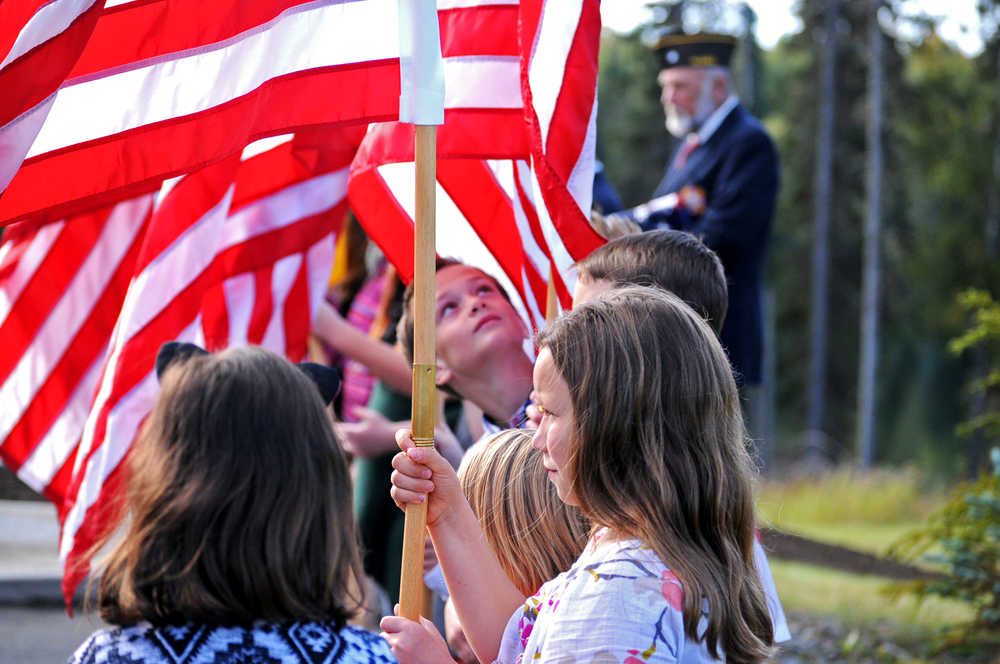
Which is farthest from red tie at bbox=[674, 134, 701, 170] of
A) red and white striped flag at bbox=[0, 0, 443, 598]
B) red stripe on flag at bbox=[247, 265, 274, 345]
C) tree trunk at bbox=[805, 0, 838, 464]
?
tree trunk at bbox=[805, 0, 838, 464]

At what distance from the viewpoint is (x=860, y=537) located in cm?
1446

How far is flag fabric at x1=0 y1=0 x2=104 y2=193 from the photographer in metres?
2.76

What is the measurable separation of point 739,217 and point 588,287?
2.56m

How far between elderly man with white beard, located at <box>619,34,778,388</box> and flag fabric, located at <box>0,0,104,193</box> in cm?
280

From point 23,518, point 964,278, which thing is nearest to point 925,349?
point 964,278

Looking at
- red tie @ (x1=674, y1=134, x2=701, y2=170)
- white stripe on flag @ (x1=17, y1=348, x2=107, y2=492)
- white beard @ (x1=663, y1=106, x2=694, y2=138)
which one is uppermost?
white beard @ (x1=663, y1=106, x2=694, y2=138)

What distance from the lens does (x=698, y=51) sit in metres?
6.14

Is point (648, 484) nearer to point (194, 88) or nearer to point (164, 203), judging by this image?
point (194, 88)

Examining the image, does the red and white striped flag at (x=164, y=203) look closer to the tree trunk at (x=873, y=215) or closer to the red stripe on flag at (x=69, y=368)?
the red stripe on flag at (x=69, y=368)

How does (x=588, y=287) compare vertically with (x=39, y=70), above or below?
below

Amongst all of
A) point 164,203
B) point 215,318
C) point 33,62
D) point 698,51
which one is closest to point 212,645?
point 33,62

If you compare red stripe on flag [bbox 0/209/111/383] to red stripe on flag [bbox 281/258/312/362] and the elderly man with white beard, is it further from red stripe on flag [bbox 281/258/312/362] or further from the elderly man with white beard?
the elderly man with white beard

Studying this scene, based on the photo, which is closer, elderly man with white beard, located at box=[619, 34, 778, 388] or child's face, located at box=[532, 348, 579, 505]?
child's face, located at box=[532, 348, 579, 505]

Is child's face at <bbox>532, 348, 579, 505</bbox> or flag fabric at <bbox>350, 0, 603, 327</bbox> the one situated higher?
flag fabric at <bbox>350, 0, 603, 327</bbox>
